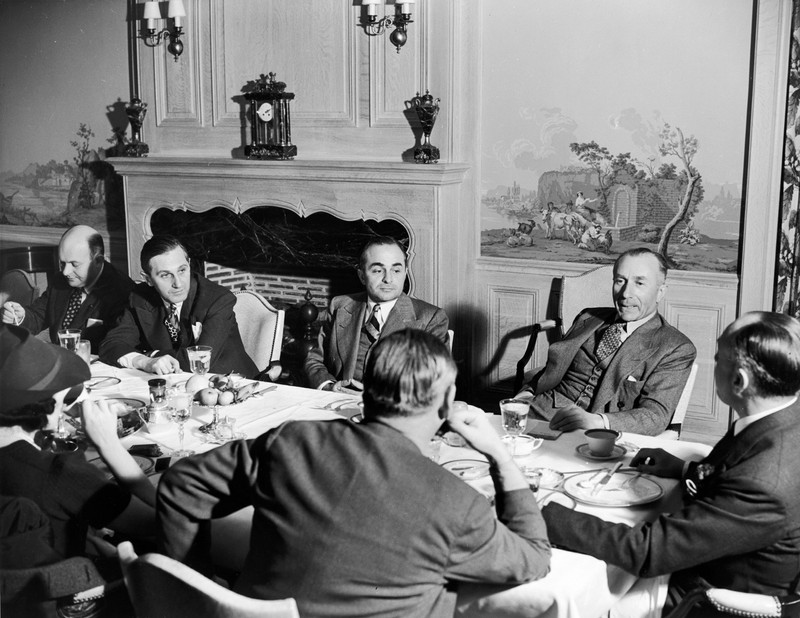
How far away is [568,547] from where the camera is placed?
6.18ft

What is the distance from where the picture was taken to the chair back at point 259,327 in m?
3.90

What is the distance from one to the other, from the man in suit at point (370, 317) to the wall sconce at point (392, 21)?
5.50ft

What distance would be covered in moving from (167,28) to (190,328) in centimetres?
266

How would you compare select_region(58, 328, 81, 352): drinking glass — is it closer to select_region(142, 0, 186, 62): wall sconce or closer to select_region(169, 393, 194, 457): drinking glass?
select_region(169, 393, 194, 457): drinking glass

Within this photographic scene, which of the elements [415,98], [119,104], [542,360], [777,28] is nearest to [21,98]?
[119,104]

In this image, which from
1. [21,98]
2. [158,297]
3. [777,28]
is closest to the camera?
[158,297]

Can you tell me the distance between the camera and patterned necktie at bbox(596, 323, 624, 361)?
3.30 metres

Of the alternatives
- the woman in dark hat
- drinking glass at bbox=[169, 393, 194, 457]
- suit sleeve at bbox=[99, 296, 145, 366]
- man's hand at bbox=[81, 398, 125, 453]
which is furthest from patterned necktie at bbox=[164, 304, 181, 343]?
man's hand at bbox=[81, 398, 125, 453]

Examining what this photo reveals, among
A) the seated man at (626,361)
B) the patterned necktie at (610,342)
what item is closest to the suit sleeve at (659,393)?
the seated man at (626,361)

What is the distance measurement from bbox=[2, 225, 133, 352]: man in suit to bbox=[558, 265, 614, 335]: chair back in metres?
2.01

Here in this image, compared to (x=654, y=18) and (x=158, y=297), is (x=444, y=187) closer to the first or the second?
(x=654, y=18)

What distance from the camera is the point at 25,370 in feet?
Result: 6.09

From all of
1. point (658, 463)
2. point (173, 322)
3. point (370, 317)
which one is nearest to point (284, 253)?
point (173, 322)

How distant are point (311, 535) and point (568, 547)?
61cm
